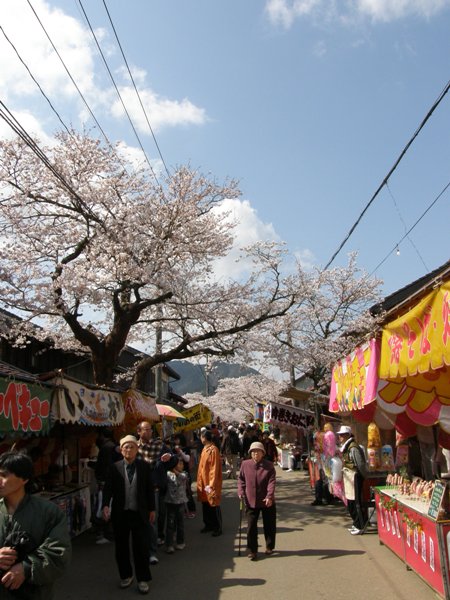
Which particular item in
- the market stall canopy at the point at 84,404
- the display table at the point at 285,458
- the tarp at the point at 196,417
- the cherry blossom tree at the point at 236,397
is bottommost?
the display table at the point at 285,458

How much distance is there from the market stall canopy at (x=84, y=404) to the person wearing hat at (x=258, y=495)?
2823 millimetres

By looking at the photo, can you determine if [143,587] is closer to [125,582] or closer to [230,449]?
[125,582]

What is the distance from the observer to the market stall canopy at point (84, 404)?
7.51m

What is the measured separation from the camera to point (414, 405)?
299 inches

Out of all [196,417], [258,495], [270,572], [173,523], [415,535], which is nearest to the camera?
[415,535]

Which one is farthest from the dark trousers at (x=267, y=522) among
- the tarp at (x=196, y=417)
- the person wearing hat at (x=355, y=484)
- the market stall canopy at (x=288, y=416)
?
the tarp at (x=196, y=417)

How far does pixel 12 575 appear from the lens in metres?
2.79

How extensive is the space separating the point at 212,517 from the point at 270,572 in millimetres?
2668

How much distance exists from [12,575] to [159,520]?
6.30m

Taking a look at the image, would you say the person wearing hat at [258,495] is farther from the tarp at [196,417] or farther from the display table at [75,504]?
the tarp at [196,417]

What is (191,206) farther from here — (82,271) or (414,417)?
(414,417)

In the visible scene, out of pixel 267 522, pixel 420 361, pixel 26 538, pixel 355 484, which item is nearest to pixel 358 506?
pixel 355 484

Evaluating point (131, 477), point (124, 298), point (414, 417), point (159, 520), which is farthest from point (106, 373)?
point (414, 417)

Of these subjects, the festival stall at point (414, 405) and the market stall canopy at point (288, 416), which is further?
the market stall canopy at point (288, 416)
